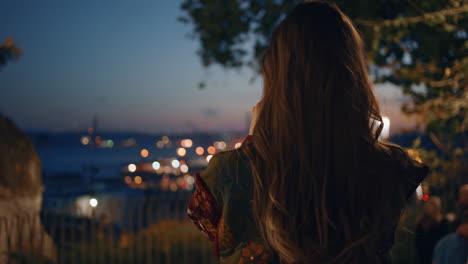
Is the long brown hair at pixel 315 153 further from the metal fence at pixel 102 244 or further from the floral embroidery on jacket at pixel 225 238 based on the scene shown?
the metal fence at pixel 102 244

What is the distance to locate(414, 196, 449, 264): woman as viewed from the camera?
220 inches

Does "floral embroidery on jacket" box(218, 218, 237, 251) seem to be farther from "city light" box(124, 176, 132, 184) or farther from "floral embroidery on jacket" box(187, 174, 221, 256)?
"city light" box(124, 176, 132, 184)

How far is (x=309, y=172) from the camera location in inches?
52.8

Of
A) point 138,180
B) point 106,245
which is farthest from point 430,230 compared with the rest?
point 138,180

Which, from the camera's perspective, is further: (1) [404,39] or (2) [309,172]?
(1) [404,39]

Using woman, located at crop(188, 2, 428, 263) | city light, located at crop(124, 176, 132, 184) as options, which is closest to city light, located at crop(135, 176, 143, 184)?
city light, located at crop(124, 176, 132, 184)

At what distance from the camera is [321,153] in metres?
1.35

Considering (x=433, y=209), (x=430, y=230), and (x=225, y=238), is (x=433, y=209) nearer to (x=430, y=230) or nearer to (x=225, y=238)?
(x=430, y=230)

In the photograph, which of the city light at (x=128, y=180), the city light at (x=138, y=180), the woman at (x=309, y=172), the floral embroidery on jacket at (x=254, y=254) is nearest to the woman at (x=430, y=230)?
the woman at (x=309, y=172)

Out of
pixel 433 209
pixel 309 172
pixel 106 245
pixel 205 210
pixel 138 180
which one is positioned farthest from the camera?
pixel 138 180

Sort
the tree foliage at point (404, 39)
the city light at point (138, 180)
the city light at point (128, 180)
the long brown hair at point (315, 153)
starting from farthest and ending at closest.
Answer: the city light at point (128, 180) < the city light at point (138, 180) < the tree foliage at point (404, 39) < the long brown hair at point (315, 153)

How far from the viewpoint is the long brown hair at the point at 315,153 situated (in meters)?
1.35

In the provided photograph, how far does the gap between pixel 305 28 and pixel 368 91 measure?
33 cm

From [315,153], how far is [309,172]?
0.07 m
